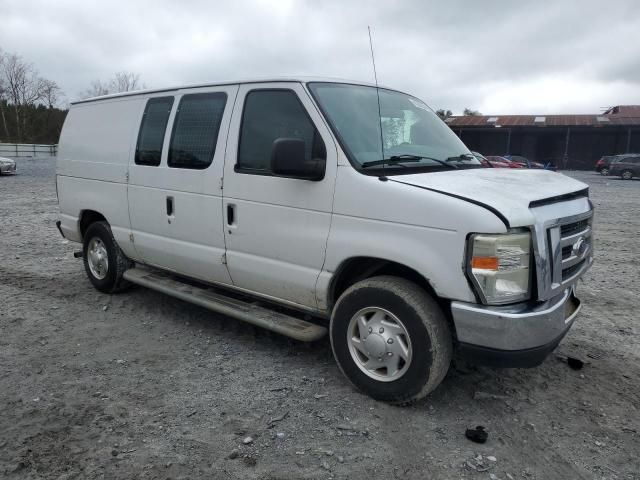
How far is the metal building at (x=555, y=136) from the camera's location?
132 feet

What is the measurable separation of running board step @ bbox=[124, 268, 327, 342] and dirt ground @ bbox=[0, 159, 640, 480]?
355 mm

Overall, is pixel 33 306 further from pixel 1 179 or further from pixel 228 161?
pixel 1 179

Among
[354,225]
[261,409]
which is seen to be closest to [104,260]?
[261,409]

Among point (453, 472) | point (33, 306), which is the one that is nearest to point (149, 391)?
point (453, 472)

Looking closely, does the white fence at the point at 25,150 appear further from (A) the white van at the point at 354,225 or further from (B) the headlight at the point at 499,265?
(B) the headlight at the point at 499,265

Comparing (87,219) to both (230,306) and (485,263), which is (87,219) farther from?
(485,263)

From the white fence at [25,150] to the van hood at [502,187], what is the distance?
4471 centimetres

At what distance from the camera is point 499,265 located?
2.91m

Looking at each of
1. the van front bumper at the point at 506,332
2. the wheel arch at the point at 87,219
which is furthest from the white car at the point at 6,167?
the van front bumper at the point at 506,332

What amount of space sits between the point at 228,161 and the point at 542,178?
241 cm

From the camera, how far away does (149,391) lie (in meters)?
3.63

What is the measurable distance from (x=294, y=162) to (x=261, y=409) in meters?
1.67

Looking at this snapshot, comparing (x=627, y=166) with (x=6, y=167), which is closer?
(x=6, y=167)

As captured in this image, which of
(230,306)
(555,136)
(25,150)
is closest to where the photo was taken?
(230,306)
